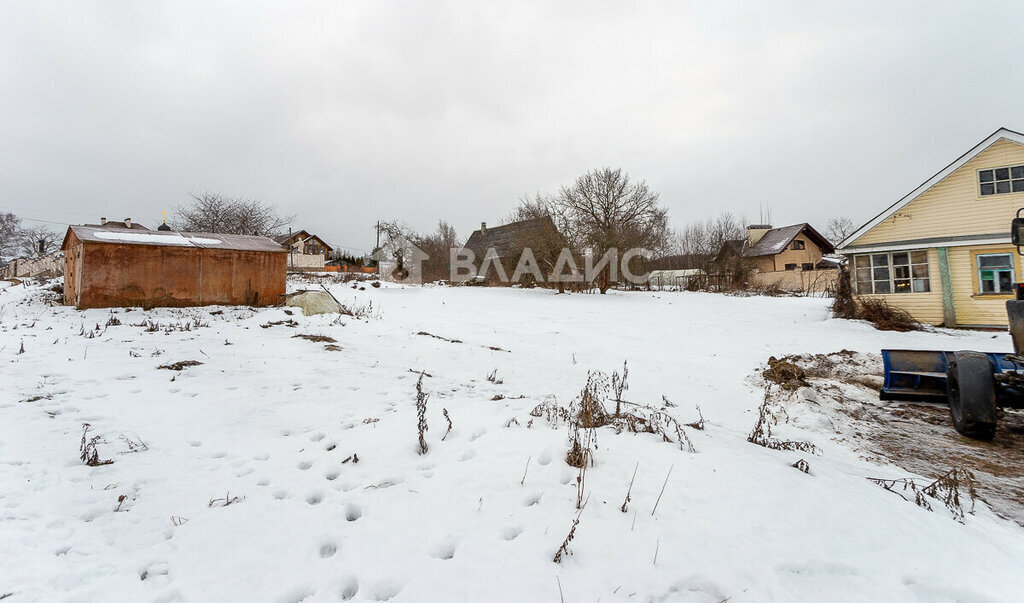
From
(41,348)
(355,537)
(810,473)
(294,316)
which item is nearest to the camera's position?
(355,537)

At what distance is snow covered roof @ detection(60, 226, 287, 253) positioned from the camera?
10805 mm

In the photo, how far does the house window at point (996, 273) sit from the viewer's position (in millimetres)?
12883

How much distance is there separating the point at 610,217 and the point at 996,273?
15911 millimetres

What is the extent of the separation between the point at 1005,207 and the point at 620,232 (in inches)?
584

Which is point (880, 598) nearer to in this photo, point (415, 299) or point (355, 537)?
point (355, 537)

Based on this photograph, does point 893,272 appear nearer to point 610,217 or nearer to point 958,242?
point 958,242

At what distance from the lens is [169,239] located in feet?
38.6

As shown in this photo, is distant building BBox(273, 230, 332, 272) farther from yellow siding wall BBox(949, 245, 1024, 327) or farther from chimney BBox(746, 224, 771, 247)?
yellow siding wall BBox(949, 245, 1024, 327)

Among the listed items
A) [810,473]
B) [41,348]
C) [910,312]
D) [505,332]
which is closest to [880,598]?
[810,473]

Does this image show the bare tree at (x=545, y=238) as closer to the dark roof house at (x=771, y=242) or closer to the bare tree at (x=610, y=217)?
the bare tree at (x=610, y=217)

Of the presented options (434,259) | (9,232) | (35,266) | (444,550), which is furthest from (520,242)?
(9,232)

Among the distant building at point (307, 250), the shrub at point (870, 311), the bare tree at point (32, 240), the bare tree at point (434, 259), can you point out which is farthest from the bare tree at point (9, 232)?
the shrub at point (870, 311)

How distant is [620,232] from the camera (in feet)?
80.3

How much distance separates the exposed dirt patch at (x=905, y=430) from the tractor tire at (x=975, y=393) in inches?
8.6
